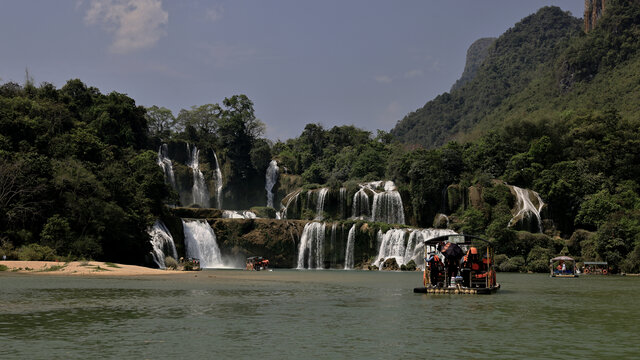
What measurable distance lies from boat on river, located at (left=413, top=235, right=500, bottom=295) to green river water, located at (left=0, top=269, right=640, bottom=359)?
1.18 meters

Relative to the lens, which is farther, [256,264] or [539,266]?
[256,264]

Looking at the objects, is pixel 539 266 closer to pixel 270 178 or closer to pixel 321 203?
pixel 321 203

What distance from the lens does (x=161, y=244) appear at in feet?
203

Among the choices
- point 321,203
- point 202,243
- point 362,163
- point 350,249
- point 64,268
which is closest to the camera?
point 64,268

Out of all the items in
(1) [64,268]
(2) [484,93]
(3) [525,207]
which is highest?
(2) [484,93]

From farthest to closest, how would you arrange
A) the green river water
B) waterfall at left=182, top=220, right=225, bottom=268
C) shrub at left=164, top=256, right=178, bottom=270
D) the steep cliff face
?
the steep cliff face
waterfall at left=182, top=220, right=225, bottom=268
shrub at left=164, top=256, right=178, bottom=270
the green river water

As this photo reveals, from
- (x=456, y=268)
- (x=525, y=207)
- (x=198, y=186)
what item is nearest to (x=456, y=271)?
(x=456, y=268)

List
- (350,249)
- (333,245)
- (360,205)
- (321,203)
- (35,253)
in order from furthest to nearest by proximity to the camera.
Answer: (321,203)
(360,205)
(333,245)
(350,249)
(35,253)

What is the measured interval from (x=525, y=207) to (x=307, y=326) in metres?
59.1

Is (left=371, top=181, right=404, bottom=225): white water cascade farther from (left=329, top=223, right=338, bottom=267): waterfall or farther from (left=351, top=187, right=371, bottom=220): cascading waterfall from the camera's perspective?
(left=329, top=223, right=338, bottom=267): waterfall

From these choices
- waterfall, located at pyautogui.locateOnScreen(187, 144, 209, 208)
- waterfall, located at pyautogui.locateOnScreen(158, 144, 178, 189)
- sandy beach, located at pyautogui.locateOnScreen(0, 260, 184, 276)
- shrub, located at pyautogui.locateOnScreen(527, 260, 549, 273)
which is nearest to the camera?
sandy beach, located at pyautogui.locateOnScreen(0, 260, 184, 276)

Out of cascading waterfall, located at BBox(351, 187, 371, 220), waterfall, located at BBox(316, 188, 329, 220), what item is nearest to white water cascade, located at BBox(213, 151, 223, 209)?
waterfall, located at BBox(316, 188, 329, 220)

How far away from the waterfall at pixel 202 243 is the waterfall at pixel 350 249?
14.1m

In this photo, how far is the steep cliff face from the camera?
139m
